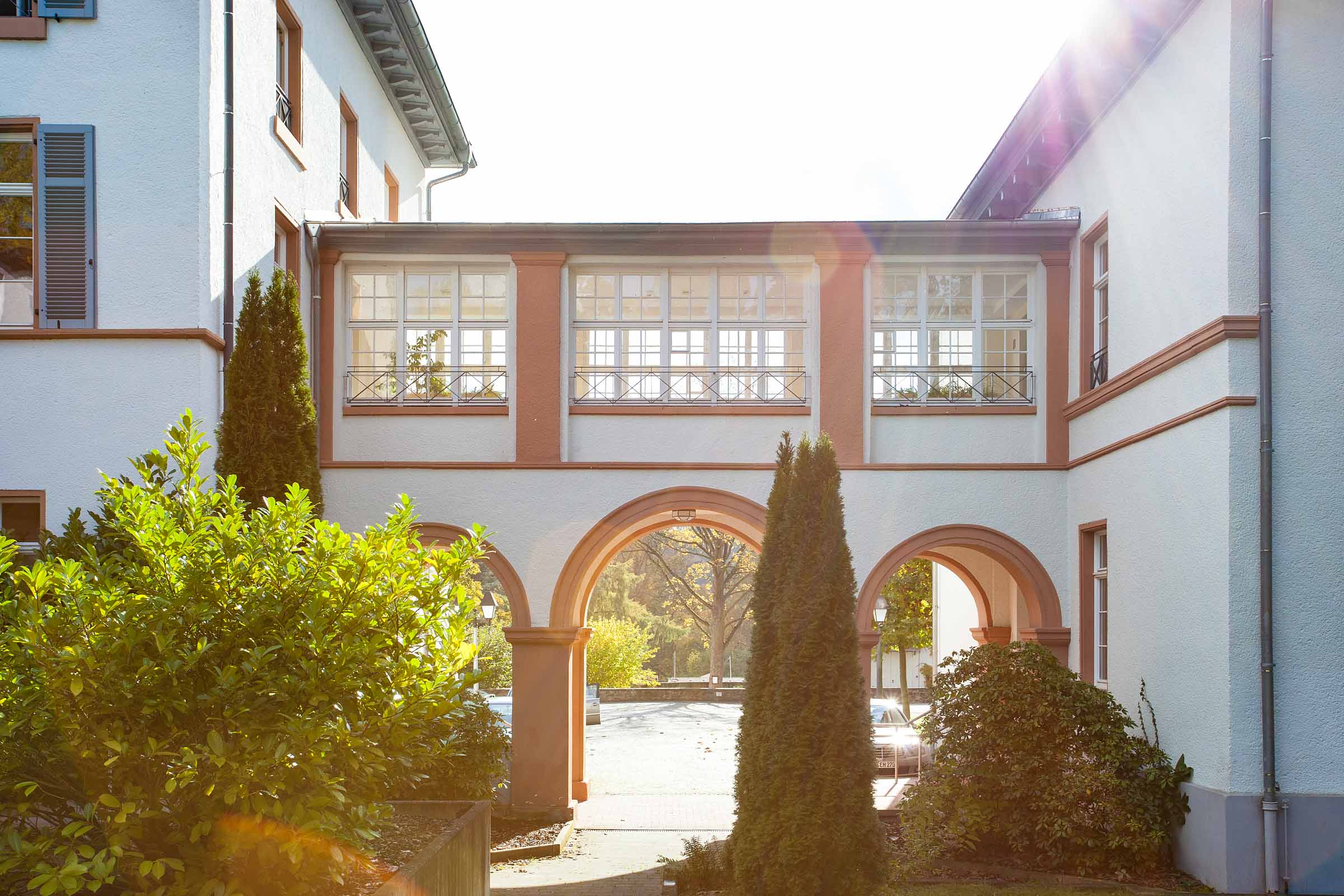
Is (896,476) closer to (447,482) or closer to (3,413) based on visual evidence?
(447,482)

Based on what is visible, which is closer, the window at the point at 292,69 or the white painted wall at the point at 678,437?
the window at the point at 292,69

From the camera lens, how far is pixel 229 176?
12.0 metres

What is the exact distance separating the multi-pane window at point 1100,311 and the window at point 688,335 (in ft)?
11.2

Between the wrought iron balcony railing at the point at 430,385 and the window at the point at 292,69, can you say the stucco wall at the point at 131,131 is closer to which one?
the window at the point at 292,69

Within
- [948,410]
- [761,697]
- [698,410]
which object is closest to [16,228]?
[698,410]

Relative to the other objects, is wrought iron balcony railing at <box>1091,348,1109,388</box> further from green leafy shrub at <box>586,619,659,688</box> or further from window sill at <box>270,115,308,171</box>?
green leafy shrub at <box>586,619,659,688</box>

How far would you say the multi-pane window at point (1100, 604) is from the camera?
13719 mm

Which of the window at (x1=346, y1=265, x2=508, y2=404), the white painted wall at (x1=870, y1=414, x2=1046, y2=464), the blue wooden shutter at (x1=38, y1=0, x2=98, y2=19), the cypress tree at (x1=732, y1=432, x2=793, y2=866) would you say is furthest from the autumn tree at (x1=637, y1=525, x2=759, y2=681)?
the cypress tree at (x1=732, y1=432, x2=793, y2=866)

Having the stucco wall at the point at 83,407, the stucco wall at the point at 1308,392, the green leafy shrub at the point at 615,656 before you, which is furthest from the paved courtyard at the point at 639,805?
the stucco wall at the point at 1308,392

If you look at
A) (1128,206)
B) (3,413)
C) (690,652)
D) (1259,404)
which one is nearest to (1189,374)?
(1259,404)

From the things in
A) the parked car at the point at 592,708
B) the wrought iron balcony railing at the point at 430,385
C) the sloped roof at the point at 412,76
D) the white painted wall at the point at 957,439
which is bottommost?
the parked car at the point at 592,708

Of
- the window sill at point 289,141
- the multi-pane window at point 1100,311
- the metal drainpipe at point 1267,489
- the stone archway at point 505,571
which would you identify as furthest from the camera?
the stone archway at point 505,571

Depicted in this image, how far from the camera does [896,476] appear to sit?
1462 centimetres

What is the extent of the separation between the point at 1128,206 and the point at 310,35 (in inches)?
392
